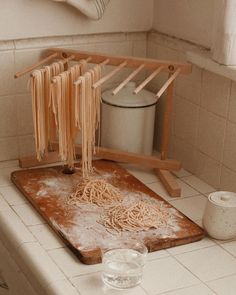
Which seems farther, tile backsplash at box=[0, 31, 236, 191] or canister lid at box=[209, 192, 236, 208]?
tile backsplash at box=[0, 31, 236, 191]

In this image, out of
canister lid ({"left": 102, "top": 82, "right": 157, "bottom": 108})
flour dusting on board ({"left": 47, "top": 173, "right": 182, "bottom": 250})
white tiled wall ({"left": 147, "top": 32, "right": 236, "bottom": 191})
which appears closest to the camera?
flour dusting on board ({"left": 47, "top": 173, "right": 182, "bottom": 250})

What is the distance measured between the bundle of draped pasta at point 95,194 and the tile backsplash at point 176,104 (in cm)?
30

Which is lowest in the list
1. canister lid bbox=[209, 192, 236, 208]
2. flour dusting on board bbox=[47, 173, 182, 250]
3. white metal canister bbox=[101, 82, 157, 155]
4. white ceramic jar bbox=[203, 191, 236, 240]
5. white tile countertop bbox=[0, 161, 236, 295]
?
white tile countertop bbox=[0, 161, 236, 295]

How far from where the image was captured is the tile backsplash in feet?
4.93

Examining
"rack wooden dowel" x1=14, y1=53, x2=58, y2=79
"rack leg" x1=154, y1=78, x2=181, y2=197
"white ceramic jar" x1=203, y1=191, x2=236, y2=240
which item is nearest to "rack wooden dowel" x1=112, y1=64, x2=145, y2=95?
"rack leg" x1=154, y1=78, x2=181, y2=197

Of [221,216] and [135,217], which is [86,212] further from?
Answer: [221,216]

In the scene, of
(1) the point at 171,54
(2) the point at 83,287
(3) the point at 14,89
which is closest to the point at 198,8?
(1) the point at 171,54

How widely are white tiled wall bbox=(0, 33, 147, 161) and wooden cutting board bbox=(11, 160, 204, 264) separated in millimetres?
140

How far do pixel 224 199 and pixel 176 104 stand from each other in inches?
18.9

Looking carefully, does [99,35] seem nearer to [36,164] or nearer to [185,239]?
[36,164]

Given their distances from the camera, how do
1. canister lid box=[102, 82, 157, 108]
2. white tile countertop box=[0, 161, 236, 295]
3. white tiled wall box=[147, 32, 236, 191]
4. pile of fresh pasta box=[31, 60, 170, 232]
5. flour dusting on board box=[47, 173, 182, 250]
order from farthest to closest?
1. canister lid box=[102, 82, 157, 108]
2. white tiled wall box=[147, 32, 236, 191]
3. pile of fresh pasta box=[31, 60, 170, 232]
4. flour dusting on board box=[47, 173, 182, 250]
5. white tile countertop box=[0, 161, 236, 295]

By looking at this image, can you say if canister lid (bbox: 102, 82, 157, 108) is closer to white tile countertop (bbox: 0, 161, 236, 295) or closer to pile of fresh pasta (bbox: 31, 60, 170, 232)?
pile of fresh pasta (bbox: 31, 60, 170, 232)

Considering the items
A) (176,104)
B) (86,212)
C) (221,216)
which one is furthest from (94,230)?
(176,104)

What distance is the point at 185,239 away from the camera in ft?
4.21
